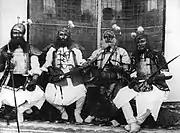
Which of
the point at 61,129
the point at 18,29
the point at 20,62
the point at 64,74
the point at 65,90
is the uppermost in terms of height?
the point at 18,29

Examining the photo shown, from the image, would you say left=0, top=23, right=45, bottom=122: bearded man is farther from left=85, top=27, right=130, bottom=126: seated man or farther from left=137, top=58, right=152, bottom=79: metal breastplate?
left=137, top=58, right=152, bottom=79: metal breastplate

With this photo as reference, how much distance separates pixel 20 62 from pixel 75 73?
0.97 m

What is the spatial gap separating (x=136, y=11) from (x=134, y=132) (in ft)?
9.05

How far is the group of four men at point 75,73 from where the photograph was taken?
7762 mm

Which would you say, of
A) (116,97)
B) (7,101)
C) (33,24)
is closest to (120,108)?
(116,97)

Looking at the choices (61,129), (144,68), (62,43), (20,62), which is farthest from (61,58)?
(144,68)

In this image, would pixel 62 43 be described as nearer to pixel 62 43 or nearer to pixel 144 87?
pixel 62 43

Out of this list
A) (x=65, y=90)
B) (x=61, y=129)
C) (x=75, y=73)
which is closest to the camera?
(x=61, y=129)

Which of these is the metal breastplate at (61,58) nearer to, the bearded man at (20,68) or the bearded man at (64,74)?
the bearded man at (64,74)

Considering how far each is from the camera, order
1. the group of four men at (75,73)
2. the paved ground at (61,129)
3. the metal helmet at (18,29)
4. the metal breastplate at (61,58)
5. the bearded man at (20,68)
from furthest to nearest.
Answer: the metal breastplate at (61,58)
the metal helmet at (18,29)
the bearded man at (20,68)
the group of four men at (75,73)
the paved ground at (61,129)

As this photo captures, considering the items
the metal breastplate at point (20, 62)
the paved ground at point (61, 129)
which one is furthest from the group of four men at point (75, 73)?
the paved ground at point (61, 129)

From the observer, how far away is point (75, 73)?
26.6 ft

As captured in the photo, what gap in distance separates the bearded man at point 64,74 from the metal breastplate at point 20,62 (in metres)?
0.33

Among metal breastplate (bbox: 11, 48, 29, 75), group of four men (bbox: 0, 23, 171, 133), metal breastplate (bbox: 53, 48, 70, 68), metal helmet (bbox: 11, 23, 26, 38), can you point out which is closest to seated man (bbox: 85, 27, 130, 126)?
group of four men (bbox: 0, 23, 171, 133)
